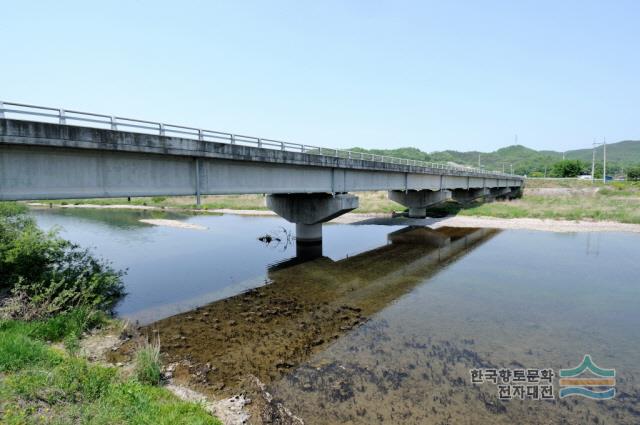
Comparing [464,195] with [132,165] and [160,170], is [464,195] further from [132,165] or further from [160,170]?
[132,165]

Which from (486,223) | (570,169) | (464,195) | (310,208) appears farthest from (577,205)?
(570,169)

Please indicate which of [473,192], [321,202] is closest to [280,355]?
[321,202]

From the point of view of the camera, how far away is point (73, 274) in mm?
14750

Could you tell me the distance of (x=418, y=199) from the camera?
153ft

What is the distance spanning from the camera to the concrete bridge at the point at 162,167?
10734mm

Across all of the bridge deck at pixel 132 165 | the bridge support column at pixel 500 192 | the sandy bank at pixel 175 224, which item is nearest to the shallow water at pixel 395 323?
the bridge deck at pixel 132 165

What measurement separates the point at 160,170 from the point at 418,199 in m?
37.6

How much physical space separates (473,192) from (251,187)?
5394cm

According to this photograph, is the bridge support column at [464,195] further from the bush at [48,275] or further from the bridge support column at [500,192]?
the bush at [48,275]

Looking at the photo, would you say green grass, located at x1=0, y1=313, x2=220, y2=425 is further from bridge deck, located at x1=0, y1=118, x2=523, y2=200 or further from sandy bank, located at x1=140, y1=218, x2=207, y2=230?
sandy bank, located at x1=140, y1=218, x2=207, y2=230

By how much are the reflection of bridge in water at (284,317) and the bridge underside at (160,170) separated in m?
4.94

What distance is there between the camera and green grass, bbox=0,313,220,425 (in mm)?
6332

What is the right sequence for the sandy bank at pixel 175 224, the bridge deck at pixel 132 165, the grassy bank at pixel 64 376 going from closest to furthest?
1. the grassy bank at pixel 64 376
2. the bridge deck at pixel 132 165
3. the sandy bank at pixel 175 224

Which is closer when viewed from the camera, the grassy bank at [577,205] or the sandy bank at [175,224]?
the sandy bank at [175,224]
